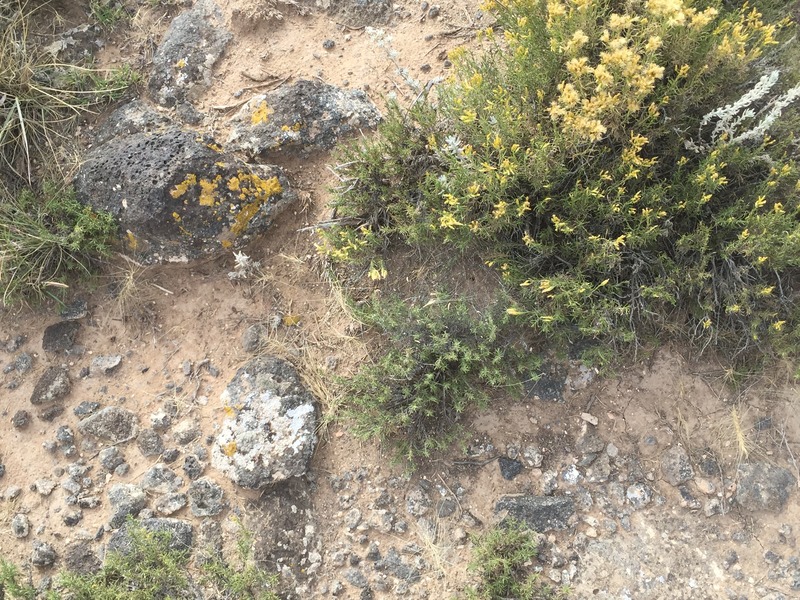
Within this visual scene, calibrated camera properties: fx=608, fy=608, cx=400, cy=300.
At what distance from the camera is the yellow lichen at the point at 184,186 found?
12.9 ft

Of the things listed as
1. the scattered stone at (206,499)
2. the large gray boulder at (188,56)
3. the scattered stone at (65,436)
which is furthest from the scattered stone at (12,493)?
the large gray boulder at (188,56)

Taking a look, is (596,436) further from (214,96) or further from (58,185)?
(58,185)

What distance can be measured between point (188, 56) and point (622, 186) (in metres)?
3.25

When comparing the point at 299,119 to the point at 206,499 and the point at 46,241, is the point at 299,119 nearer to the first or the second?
the point at 46,241

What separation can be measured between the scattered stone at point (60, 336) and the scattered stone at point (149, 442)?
0.88m

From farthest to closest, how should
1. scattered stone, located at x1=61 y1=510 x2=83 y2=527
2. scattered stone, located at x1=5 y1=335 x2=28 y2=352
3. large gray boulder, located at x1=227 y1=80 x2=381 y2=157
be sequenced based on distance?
scattered stone, located at x1=5 y1=335 x2=28 y2=352, large gray boulder, located at x1=227 y1=80 x2=381 y2=157, scattered stone, located at x1=61 y1=510 x2=83 y2=527

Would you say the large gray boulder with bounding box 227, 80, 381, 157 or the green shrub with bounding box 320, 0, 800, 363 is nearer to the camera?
the green shrub with bounding box 320, 0, 800, 363

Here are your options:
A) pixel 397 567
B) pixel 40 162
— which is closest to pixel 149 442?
pixel 397 567

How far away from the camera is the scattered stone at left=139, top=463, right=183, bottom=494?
3818 millimetres

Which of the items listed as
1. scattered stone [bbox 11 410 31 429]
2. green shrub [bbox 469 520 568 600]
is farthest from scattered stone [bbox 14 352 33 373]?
green shrub [bbox 469 520 568 600]

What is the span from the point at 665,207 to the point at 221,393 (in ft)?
9.71

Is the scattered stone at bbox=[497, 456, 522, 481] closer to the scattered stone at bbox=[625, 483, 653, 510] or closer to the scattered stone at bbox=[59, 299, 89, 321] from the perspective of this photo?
the scattered stone at bbox=[625, 483, 653, 510]

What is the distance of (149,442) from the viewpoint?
13.0ft

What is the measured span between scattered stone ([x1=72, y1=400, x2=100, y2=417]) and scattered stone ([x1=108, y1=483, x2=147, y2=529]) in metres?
0.56
